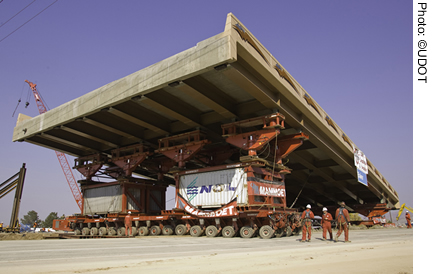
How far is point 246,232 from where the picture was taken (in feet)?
64.1

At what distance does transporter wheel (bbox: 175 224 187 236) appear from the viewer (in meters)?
22.9

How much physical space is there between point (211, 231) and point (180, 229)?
2954mm

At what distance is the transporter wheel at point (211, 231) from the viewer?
2094cm

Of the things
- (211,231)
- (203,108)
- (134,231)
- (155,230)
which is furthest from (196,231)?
(203,108)

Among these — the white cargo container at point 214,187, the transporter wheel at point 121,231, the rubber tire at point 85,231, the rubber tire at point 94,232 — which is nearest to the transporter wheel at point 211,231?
the white cargo container at point 214,187

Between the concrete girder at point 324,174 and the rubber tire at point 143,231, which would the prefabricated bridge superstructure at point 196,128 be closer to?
the concrete girder at point 324,174

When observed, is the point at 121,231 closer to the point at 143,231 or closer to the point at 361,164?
the point at 143,231

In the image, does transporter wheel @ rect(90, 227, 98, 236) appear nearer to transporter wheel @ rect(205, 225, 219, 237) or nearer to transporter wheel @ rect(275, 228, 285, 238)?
transporter wheel @ rect(205, 225, 219, 237)

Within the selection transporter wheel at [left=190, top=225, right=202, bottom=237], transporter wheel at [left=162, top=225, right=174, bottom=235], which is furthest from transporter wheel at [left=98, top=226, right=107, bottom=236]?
transporter wheel at [left=190, top=225, right=202, bottom=237]

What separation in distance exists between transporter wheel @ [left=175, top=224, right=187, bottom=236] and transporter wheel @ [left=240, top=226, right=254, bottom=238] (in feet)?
15.9

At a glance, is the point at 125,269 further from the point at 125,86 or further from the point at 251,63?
the point at 125,86

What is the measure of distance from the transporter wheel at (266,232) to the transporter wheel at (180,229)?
243 inches

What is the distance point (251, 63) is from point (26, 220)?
147 meters
